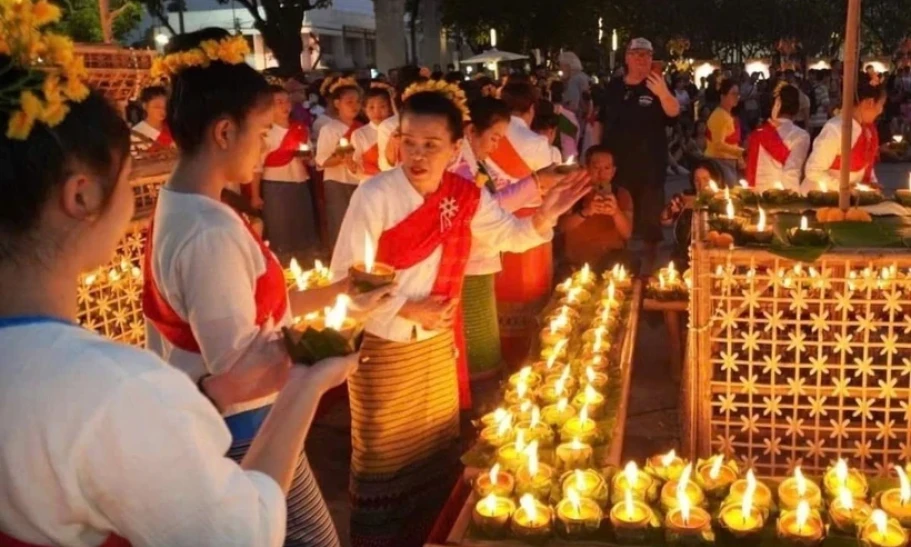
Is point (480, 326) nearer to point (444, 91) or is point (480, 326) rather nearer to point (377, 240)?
point (444, 91)

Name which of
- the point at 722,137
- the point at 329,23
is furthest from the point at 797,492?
the point at 329,23

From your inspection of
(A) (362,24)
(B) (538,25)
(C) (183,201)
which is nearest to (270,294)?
(C) (183,201)

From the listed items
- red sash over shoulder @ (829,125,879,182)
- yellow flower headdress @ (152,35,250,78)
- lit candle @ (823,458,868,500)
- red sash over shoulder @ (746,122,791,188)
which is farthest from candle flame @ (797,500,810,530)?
red sash over shoulder @ (746,122,791,188)

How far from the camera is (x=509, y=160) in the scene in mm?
6191

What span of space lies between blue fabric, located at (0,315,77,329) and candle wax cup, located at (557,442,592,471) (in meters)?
2.22

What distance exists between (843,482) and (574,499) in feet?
2.91

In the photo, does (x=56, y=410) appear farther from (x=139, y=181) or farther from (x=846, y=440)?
(x=846, y=440)

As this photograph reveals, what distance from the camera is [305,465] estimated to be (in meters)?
2.56

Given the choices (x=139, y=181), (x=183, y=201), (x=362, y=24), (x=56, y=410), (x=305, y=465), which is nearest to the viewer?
(x=56, y=410)

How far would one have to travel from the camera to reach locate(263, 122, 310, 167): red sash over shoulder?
878 centimetres

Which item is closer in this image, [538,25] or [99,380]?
[99,380]

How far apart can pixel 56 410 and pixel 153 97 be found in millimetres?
6403

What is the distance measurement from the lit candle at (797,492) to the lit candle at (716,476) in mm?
158

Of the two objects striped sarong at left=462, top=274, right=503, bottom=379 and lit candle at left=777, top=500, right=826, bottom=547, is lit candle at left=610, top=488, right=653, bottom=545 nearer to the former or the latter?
lit candle at left=777, top=500, right=826, bottom=547
